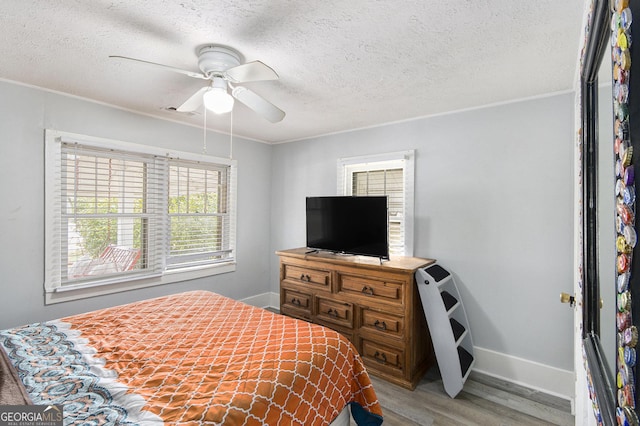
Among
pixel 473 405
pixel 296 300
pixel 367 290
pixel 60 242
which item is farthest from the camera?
pixel 296 300

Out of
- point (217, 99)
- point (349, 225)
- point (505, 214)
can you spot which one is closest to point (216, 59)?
point (217, 99)

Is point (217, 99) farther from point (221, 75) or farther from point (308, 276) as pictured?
point (308, 276)

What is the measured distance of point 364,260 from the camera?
2969 mm

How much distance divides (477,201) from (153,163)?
10.9 ft

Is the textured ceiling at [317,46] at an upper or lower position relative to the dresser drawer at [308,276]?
upper

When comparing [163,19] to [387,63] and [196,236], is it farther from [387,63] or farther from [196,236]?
[196,236]

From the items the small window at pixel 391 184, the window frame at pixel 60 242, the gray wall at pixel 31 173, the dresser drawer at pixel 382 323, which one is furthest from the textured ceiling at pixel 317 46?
the dresser drawer at pixel 382 323

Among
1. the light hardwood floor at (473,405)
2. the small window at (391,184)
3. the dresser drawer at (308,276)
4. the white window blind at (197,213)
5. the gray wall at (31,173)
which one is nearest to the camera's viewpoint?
the light hardwood floor at (473,405)

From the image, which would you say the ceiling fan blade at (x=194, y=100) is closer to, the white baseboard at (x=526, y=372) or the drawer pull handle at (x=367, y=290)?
the drawer pull handle at (x=367, y=290)

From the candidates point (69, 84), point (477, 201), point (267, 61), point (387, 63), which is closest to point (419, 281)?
point (477, 201)

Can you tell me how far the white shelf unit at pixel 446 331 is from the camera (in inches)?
96.3

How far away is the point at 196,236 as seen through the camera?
371cm

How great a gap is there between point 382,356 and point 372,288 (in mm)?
598

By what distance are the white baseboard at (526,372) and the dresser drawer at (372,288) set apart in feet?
3.26
